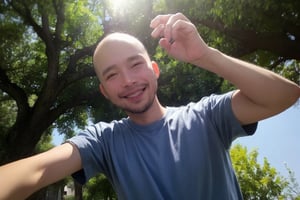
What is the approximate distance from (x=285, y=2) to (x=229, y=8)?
1.06 metres

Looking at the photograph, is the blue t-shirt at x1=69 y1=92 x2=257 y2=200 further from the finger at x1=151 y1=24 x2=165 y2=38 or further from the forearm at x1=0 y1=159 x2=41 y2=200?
the finger at x1=151 y1=24 x2=165 y2=38

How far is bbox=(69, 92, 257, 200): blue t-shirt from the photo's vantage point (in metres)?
1.69

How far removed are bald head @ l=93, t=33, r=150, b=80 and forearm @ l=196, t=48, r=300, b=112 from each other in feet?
1.51

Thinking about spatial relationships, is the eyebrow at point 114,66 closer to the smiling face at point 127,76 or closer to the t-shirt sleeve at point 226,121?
the smiling face at point 127,76

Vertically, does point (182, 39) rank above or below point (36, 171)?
above

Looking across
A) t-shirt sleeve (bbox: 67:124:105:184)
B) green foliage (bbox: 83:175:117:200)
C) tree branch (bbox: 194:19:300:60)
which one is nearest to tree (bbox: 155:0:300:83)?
tree branch (bbox: 194:19:300:60)

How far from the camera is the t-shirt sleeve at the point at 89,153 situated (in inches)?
69.9

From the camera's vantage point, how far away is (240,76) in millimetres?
1638

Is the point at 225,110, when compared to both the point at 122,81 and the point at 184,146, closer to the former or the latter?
the point at 184,146

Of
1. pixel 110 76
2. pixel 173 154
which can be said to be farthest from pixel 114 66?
pixel 173 154

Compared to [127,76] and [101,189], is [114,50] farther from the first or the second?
[101,189]

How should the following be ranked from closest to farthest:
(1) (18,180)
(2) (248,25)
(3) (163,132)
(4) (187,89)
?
(1) (18,180) → (3) (163,132) → (2) (248,25) → (4) (187,89)

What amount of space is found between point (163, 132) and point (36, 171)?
632mm

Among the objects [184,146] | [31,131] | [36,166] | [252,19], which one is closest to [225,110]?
[184,146]
